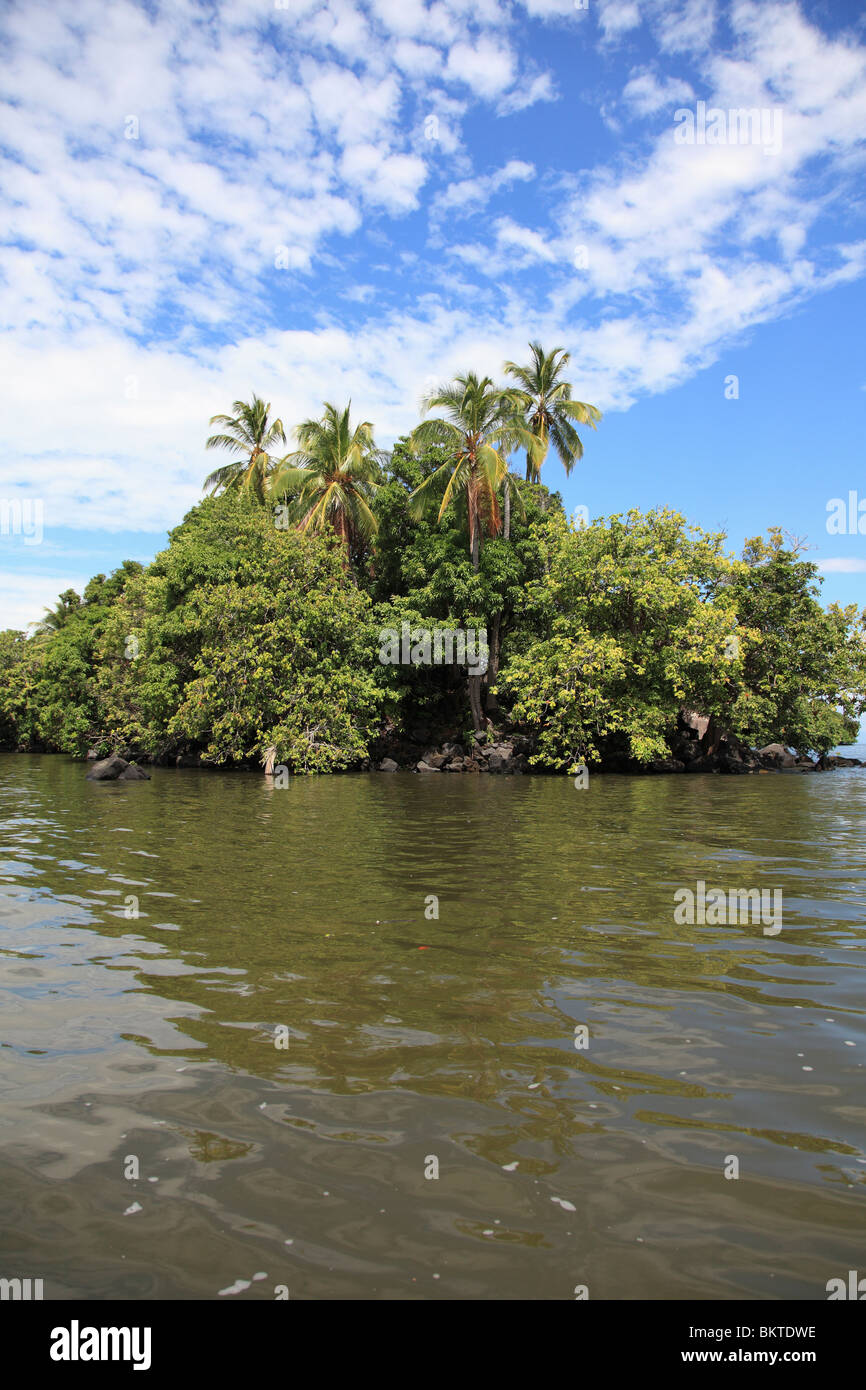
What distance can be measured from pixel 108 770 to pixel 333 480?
16.4 metres

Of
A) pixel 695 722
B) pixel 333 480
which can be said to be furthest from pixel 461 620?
pixel 695 722

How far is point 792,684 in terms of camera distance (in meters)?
32.8

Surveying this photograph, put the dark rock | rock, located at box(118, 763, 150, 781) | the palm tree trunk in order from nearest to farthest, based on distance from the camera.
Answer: rock, located at box(118, 763, 150, 781)
the palm tree trunk
the dark rock

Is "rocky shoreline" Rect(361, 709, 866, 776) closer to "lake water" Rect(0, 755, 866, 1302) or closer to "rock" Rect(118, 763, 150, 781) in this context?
"rock" Rect(118, 763, 150, 781)

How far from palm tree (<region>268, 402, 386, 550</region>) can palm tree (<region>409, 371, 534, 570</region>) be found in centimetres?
400

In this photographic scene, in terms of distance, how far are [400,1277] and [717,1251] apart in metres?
1.09

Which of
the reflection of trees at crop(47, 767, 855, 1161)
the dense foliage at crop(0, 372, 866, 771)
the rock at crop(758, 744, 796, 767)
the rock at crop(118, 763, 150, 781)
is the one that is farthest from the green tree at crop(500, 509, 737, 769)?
the reflection of trees at crop(47, 767, 855, 1161)

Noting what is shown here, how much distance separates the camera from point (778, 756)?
3806 centimetres

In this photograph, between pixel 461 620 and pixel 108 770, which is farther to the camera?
pixel 461 620

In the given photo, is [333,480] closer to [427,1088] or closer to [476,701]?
[476,701]

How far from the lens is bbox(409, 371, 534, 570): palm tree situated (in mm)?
29938
